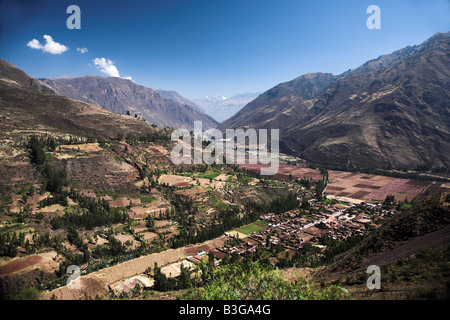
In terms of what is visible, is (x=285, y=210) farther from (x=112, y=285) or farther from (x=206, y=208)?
(x=112, y=285)

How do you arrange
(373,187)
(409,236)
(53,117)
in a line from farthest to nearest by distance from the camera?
(53,117), (373,187), (409,236)

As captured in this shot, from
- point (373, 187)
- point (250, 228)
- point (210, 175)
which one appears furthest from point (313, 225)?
point (373, 187)

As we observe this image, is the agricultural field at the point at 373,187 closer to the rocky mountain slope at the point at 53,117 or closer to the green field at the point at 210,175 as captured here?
the green field at the point at 210,175

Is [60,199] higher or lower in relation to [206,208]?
higher

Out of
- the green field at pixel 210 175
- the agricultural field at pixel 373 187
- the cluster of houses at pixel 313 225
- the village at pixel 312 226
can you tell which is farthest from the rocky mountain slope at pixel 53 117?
the agricultural field at pixel 373 187

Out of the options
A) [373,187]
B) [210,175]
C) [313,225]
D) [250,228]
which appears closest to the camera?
[250,228]

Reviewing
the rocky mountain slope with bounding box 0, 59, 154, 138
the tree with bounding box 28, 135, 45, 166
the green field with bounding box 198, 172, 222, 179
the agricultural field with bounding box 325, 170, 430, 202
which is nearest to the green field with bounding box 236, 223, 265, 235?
the green field with bounding box 198, 172, 222, 179

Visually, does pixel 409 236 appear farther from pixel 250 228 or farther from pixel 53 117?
pixel 53 117

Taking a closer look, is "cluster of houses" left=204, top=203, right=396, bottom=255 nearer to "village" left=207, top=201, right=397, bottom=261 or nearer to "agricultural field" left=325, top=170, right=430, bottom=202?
"village" left=207, top=201, right=397, bottom=261

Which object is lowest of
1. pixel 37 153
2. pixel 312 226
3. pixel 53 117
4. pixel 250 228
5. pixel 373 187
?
pixel 250 228

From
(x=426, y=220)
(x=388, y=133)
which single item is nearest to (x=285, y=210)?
(x=426, y=220)

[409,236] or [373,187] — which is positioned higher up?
[409,236]
